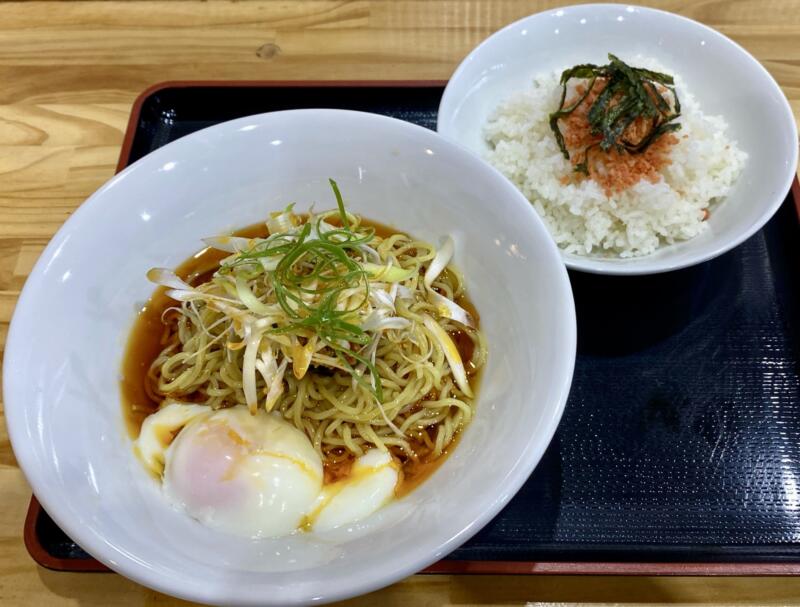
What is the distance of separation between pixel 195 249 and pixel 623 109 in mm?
→ 1507

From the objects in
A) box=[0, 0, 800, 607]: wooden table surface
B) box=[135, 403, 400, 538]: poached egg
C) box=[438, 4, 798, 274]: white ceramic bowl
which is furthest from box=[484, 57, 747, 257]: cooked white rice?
box=[135, 403, 400, 538]: poached egg

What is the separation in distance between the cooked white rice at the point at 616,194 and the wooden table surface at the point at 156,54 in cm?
54

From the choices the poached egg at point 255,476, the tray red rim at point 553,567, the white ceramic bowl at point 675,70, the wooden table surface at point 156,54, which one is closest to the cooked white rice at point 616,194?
the white ceramic bowl at point 675,70

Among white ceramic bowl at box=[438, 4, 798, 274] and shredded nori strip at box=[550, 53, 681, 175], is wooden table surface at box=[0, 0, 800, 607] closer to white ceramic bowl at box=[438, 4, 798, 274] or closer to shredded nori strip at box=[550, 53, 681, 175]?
white ceramic bowl at box=[438, 4, 798, 274]

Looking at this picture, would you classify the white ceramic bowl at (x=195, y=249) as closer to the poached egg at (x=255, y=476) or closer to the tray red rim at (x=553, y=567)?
the poached egg at (x=255, y=476)

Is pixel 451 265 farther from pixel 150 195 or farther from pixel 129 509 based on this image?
pixel 129 509

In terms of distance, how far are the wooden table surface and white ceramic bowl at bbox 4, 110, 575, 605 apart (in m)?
0.72

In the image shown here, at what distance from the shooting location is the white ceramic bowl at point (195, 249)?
1179mm

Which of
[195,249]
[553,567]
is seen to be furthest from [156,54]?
[553,567]

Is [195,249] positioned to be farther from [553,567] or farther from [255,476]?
[553,567]

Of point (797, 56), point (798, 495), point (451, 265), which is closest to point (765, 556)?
point (798, 495)

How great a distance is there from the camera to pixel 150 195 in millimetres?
1652

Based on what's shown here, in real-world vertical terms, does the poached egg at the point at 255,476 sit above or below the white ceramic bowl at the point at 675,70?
below

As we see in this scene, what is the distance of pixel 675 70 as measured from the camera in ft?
7.98
